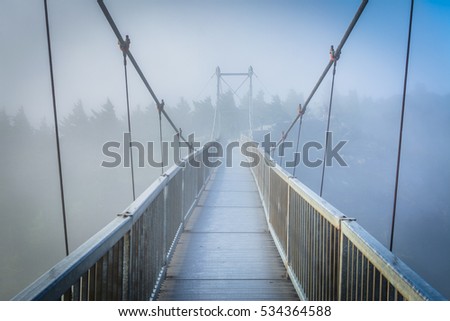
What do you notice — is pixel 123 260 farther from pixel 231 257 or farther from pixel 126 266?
pixel 231 257

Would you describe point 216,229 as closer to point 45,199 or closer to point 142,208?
point 142,208

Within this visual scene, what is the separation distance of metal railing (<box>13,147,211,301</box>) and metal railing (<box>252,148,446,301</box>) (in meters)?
1.37

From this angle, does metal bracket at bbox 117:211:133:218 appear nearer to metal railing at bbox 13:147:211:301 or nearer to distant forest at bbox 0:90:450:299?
metal railing at bbox 13:147:211:301

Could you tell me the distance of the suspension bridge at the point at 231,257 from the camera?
1531 millimetres

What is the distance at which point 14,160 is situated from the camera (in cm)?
6569

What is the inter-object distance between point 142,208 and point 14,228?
57981mm

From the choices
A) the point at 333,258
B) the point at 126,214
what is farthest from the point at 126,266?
the point at 333,258

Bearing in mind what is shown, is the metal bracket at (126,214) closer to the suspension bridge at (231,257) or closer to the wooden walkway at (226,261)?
the suspension bridge at (231,257)

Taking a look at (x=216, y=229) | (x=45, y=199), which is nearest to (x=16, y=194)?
(x=45, y=199)

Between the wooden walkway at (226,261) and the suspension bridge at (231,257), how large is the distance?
0.04 ft

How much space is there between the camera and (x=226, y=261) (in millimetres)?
4328

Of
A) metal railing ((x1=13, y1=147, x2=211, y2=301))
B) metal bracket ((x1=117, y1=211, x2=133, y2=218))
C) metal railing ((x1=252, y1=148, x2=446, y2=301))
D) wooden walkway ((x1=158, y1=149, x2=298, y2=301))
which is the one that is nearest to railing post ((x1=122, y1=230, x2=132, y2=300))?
metal railing ((x1=13, y1=147, x2=211, y2=301))

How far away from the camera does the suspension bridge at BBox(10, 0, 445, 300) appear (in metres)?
1.53

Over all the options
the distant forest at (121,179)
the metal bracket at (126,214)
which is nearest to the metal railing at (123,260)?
the metal bracket at (126,214)
